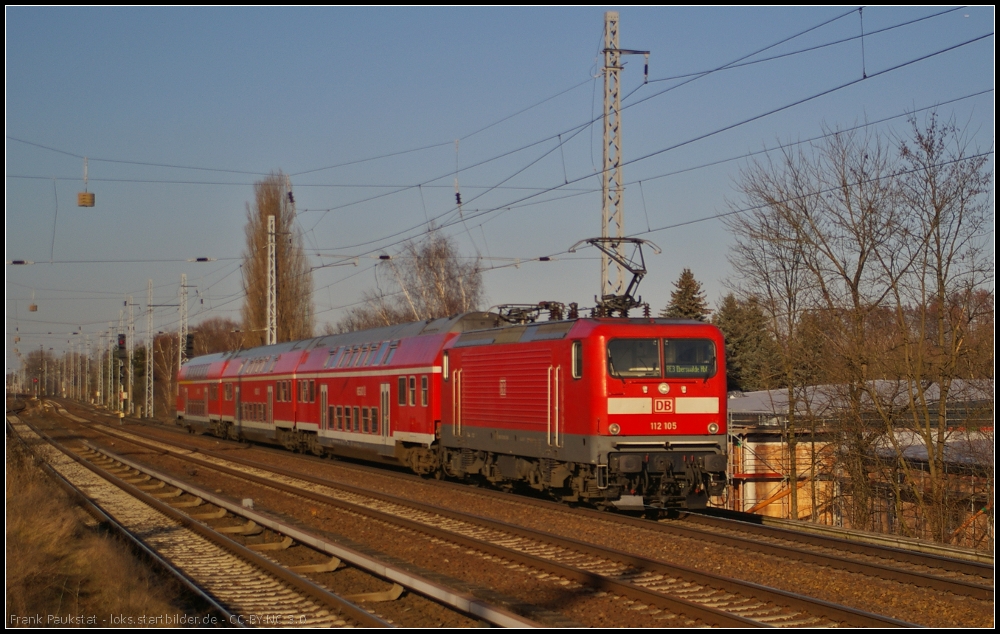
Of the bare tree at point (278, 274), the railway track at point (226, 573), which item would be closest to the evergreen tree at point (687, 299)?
the bare tree at point (278, 274)

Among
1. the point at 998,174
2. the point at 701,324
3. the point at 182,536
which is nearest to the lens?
the point at 998,174

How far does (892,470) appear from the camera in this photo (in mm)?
22219

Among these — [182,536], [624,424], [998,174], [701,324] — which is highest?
[998,174]

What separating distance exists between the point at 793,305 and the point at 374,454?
1132 cm

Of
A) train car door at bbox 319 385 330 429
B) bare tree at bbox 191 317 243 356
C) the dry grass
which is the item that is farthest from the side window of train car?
bare tree at bbox 191 317 243 356

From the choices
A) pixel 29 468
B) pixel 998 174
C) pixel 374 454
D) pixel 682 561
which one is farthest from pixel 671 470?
pixel 29 468

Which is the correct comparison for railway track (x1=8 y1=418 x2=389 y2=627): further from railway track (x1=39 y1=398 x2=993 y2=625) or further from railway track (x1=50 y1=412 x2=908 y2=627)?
railway track (x1=39 y1=398 x2=993 y2=625)

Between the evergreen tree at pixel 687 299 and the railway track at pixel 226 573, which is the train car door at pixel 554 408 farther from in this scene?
the evergreen tree at pixel 687 299

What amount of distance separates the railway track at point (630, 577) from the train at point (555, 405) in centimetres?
225

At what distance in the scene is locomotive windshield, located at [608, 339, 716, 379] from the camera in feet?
52.2

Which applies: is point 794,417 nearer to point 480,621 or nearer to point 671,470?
point 671,470

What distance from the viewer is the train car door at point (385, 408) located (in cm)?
2488

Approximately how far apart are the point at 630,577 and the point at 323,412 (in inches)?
783

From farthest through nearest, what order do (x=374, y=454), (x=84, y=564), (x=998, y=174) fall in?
1. (x=374, y=454)
2. (x=84, y=564)
3. (x=998, y=174)
